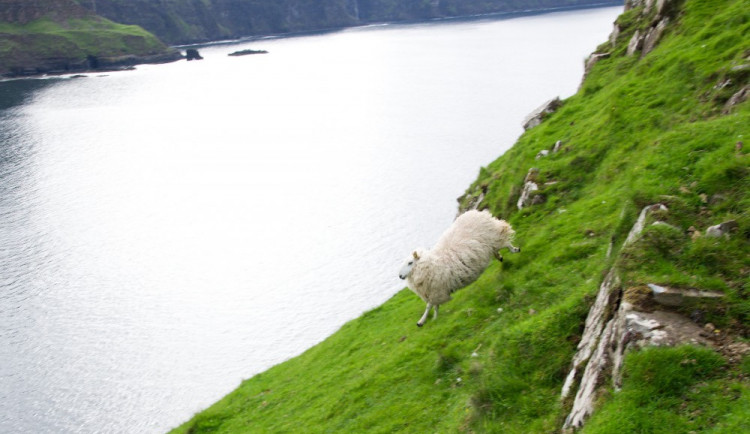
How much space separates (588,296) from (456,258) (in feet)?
20.1

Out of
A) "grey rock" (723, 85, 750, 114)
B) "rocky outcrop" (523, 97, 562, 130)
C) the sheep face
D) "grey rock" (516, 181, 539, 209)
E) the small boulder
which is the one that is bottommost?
"rocky outcrop" (523, 97, 562, 130)

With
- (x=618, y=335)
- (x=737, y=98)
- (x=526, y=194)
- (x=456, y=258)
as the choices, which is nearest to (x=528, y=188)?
(x=526, y=194)

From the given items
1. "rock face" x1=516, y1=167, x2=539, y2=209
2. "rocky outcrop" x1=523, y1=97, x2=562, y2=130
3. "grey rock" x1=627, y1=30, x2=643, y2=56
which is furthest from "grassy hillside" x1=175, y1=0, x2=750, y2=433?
"rocky outcrop" x1=523, y1=97, x2=562, y2=130

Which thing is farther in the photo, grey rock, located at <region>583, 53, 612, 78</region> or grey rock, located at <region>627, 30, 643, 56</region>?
grey rock, located at <region>583, 53, 612, 78</region>

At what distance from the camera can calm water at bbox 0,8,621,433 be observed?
45.8m

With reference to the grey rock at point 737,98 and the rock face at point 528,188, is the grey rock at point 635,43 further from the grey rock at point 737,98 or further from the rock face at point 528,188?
the grey rock at point 737,98

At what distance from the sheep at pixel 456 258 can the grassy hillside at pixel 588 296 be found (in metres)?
0.69

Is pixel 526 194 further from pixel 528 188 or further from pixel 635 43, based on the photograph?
pixel 635 43

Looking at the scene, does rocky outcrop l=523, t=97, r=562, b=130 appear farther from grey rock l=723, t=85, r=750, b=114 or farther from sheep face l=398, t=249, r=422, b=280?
sheep face l=398, t=249, r=422, b=280

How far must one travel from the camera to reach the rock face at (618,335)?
27.2ft

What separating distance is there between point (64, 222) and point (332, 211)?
39.9 metres

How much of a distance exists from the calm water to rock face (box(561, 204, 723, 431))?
37143mm

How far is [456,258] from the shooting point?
55.7 feet

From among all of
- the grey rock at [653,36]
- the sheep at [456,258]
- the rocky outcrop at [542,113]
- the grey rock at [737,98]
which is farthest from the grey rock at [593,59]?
the sheep at [456,258]
